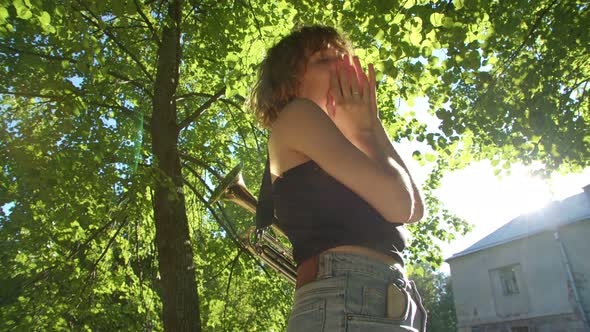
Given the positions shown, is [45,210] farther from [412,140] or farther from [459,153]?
[459,153]

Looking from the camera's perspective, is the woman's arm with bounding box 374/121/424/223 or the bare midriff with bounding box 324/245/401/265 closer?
the bare midriff with bounding box 324/245/401/265

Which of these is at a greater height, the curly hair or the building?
the building

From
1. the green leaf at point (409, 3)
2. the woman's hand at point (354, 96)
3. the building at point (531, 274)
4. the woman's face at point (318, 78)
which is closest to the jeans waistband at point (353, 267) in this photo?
the woman's hand at point (354, 96)

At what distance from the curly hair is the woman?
207 millimetres

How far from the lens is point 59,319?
22.7 feet

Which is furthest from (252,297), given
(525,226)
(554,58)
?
(525,226)

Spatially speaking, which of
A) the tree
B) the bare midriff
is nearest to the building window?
the tree

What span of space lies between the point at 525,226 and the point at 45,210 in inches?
748

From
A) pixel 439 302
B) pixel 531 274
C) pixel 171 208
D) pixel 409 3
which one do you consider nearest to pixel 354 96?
pixel 409 3

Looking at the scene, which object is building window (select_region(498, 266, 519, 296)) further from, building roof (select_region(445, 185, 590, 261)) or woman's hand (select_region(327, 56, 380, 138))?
woman's hand (select_region(327, 56, 380, 138))

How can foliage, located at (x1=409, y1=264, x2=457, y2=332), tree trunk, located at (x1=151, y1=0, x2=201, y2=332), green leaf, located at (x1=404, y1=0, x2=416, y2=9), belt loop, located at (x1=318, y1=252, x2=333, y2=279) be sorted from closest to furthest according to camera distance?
belt loop, located at (x1=318, y1=252, x2=333, y2=279), green leaf, located at (x1=404, y1=0, x2=416, y2=9), tree trunk, located at (x1=151, y1=0, x2=201, y2=332), foliage, located at (x1=409, y1=264, x2=457, y2=332)

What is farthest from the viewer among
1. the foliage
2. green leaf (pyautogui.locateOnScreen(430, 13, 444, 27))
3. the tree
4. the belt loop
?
the foliage

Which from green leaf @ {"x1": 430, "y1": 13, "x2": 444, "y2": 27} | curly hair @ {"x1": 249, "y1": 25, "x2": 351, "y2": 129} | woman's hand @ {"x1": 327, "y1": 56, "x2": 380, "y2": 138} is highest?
green leaf @ {"x1": 430, "y1": 13, "x2": 444, "y2": 27}

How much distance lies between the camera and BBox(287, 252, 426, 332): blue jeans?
1.21 meters
